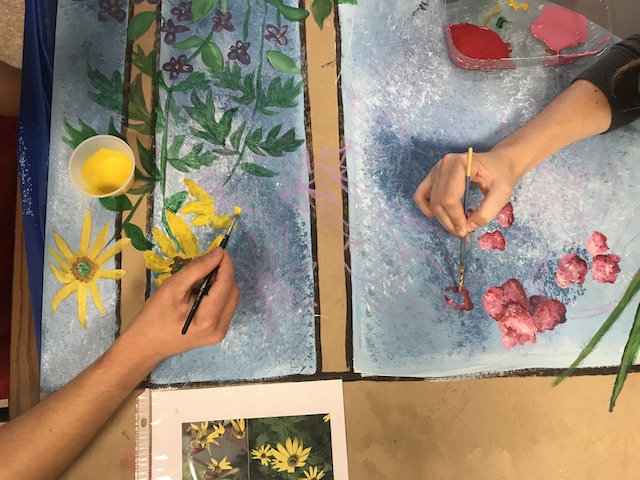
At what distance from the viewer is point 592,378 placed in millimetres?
798

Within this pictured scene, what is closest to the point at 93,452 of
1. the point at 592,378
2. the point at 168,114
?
the point at 168,114

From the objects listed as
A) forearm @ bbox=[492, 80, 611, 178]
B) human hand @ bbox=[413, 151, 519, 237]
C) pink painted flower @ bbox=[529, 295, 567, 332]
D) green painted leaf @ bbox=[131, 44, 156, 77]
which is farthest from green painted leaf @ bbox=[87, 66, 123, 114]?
pink painted flower @ bbox=[529, 295, 567, 332]

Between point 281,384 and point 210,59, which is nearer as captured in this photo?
point 281,384

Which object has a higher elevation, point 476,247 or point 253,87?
point 253,87

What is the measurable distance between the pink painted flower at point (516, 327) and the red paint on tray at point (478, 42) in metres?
0.45

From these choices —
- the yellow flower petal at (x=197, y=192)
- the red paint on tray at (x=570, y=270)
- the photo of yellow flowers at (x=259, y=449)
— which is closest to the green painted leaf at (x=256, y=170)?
the yellow flower petal at (x=197, y=192)

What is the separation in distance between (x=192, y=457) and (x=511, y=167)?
0.69m

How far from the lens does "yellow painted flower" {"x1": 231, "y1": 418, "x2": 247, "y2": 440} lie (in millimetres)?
793

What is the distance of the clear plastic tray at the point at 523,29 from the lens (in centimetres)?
89

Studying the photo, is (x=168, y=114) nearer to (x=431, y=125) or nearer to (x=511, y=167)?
(x=431, y=125)

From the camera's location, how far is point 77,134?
89 centimetres

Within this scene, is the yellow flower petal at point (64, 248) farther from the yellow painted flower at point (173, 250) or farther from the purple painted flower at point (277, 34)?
the purple painted flower at point (277, 34)

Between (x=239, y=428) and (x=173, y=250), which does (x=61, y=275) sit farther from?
(x=239, y=428)

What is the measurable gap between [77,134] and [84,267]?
0.79 ft
